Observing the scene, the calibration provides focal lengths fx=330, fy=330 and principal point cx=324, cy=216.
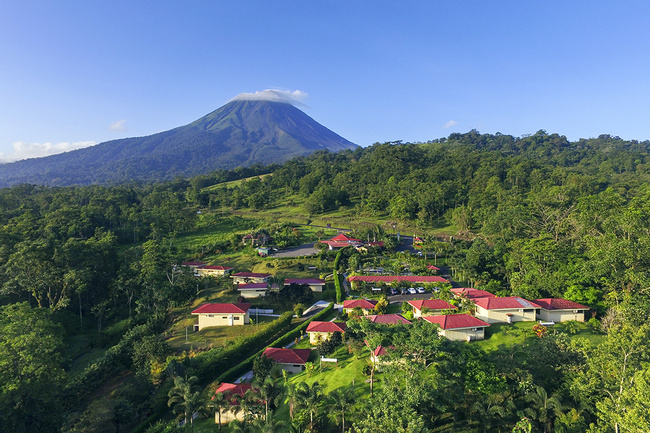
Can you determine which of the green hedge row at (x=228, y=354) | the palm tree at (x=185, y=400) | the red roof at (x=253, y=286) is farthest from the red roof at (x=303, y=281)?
the palm tree at (x=185, y=400)

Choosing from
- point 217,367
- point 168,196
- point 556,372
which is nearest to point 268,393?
point 217,367

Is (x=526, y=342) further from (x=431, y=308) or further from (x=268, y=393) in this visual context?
(x=268, y=393)

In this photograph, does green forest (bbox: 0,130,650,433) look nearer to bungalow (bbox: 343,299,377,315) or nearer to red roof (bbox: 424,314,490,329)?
red roof (bbox: 424,314,490,329)

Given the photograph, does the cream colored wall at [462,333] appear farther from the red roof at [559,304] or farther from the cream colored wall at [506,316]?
the red roof at [559,304]

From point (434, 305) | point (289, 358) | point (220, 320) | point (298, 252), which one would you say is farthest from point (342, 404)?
point (298, 252)

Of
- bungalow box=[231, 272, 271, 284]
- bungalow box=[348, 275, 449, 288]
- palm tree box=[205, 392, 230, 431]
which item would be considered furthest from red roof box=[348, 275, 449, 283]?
palm tree box=[205, 392, 230, 431]

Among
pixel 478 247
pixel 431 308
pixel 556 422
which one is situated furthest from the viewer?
pixel 478 247
